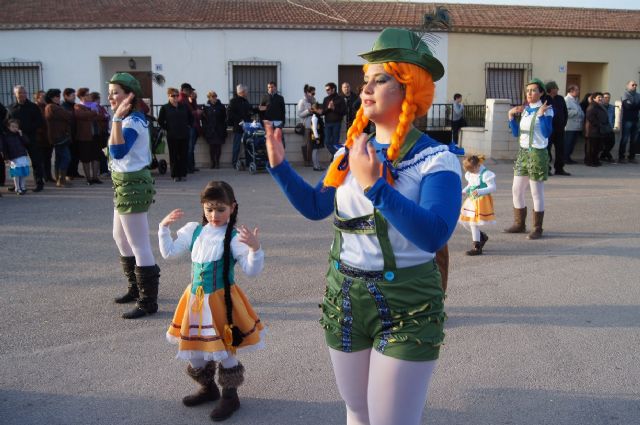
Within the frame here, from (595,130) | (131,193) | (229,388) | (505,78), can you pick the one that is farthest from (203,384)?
(505,78)

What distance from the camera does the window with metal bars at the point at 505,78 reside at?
2495 cm

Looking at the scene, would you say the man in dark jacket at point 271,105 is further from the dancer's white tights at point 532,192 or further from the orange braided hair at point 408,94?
the orange braided hair at point 408,94

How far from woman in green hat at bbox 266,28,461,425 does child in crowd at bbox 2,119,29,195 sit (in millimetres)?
10216

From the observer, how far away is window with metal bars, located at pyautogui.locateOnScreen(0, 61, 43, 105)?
22438 millimetres

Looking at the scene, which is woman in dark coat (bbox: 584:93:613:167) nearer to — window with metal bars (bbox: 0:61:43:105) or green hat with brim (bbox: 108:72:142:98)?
green hat with brim (bbox: 108:72:142:98)

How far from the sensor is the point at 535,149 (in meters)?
8.20

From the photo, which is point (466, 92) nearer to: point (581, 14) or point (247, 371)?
point (581, 14)

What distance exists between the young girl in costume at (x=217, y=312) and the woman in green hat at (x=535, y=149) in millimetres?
5443

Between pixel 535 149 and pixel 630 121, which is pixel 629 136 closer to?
pixel 630 121

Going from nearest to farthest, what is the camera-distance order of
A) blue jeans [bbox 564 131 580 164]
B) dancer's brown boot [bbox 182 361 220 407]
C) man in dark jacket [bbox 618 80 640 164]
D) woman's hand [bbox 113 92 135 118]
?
dancer's brown boot [bbox 182 361 220 407]
woman's hand [bbox 113 92 135 118]
blue jeans [bbox 564 131 580 164]
man in dark jacket [bbox 618 80 640 164]

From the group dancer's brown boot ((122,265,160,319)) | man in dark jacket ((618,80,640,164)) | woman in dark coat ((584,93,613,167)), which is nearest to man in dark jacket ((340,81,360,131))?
woman in dark coat ((584,93,613,167))

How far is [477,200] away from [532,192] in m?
1.38

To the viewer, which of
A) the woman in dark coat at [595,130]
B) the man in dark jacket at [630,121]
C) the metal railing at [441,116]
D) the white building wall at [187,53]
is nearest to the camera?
the woman in dark coat at [595,130]

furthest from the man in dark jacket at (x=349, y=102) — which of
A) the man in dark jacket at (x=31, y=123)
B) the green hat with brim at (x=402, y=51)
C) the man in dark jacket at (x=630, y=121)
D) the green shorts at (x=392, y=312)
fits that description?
the green shorts at (x=392, y=312)
